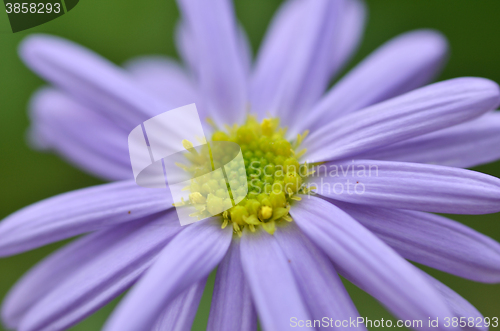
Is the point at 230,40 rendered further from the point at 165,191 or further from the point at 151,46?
the point at 151,46

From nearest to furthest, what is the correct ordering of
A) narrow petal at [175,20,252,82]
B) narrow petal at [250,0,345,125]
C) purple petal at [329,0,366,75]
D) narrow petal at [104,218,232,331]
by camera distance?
narrow petal at [104,218,232,331] → narrow petal at [250,0,345,125] → purple petal at [329,0,366,75] → narrow petal at [175,20,252,82]

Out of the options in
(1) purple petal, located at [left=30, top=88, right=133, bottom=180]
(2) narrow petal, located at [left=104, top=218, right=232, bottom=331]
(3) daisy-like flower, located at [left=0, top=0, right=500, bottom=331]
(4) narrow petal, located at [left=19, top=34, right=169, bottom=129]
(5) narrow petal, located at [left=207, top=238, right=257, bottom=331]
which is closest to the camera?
(2) narrow petal, located at [left=104, top=218, right=232, bottom=331]

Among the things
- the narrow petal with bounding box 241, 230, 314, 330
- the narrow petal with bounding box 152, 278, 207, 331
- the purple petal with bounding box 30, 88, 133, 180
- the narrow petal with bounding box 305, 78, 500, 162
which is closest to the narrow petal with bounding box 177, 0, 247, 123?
the purple petal with bounding box 30, 88, 133, 180

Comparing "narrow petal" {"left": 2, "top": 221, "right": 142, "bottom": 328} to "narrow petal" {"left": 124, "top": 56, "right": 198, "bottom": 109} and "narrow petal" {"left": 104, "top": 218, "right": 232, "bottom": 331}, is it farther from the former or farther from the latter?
"narrow petal" {"left": 124, "top": 56, "right": 198, "bottom": 109}

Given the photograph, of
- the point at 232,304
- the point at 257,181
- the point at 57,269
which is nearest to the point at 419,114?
the point at 257,181

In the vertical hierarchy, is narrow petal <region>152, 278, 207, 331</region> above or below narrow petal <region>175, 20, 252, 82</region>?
below

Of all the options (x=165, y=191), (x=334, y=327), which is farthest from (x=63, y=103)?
(x=334, y=327)

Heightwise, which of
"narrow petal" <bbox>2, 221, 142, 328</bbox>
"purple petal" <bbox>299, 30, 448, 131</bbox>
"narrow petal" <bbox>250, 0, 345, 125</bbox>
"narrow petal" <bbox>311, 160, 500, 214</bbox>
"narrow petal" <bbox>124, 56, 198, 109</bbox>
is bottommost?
"narrow petal" <bbox>311, 160, 500, 214</bbox>

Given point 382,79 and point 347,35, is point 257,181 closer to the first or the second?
point 382,79

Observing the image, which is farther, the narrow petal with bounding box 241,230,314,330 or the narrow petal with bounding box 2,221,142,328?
the narrow petal with bounding box 2,221,142,328
